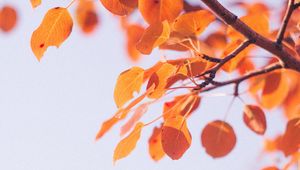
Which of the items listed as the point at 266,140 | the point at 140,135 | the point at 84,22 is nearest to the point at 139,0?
the point at 140,135

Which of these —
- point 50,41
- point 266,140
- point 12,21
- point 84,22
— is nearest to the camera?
point 50,41

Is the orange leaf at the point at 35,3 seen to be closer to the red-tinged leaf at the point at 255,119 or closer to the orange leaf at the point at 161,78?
the orange leaf at the point at 161,78

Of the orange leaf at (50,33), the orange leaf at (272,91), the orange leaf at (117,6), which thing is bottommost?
the orange leaf at (272,91)

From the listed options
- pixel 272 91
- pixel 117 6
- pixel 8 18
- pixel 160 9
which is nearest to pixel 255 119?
pixel 272 91

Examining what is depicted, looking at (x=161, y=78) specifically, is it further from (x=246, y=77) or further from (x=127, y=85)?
(x=246, y=77)

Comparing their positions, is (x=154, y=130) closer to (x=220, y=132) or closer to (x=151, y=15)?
(x=220, y=132)

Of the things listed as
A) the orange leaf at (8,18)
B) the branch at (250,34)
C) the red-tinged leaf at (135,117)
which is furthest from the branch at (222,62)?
the orange leaf at (8,18)
